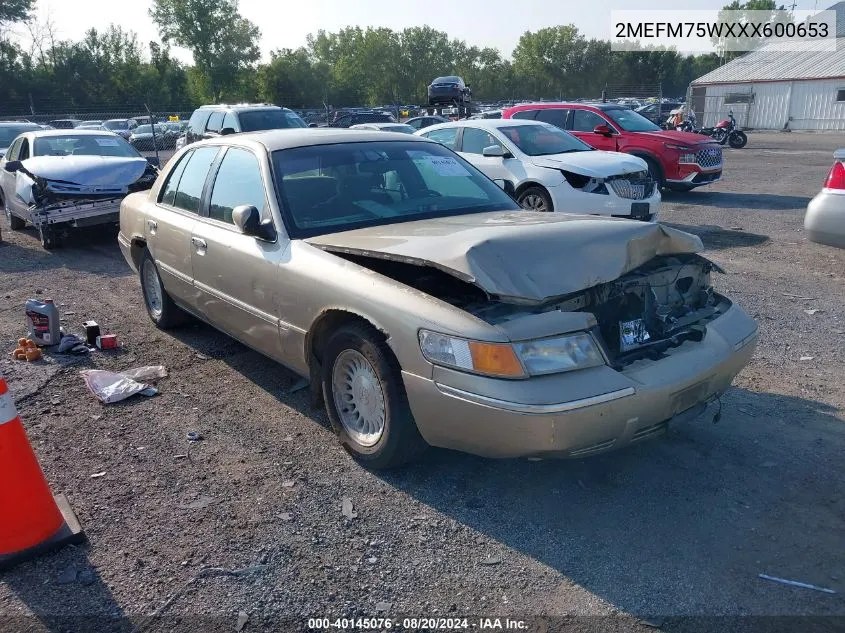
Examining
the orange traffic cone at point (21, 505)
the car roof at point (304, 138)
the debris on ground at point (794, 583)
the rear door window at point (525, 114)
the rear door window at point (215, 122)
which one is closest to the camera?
the debris on ground at point (794, 583)

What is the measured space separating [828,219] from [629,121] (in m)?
7.44

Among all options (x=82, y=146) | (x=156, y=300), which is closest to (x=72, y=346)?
(x=156, y=300)

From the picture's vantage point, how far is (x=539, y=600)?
2.79 m

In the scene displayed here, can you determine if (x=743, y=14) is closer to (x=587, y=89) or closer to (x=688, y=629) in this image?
(x=587, y=89)

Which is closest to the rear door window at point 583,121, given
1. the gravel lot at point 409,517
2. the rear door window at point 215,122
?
the rear door window at point 215,122

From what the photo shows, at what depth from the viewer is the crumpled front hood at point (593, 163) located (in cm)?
984

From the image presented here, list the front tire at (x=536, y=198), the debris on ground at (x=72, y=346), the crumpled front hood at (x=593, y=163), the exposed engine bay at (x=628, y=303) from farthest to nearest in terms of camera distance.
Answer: the front tire at (x=536, y=198) → the crumpled front hood at (x=593, y=163) → the debris on ground at (x=72, y=346) → the exposed engine bay at (x=628, y=303)

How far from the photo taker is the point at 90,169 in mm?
10266

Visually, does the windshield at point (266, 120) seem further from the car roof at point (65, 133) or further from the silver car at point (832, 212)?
the silver car at point (832, 212)

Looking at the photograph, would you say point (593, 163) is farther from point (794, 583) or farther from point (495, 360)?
point (794, 583)

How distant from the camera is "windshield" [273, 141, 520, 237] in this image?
4348mm

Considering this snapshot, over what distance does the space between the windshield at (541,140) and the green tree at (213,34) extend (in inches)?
2447

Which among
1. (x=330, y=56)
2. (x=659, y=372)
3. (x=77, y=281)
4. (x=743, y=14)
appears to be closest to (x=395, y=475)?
(x=659, y=372)

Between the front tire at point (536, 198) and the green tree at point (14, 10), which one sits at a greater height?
the green tree at point (14, 10)
